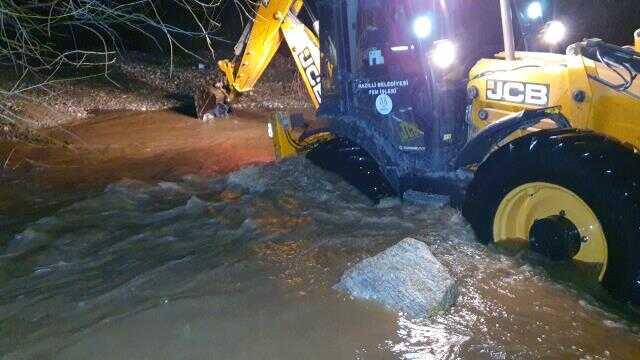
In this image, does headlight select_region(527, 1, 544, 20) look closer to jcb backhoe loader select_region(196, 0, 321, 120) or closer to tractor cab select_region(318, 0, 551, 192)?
tractor cab select_region(318, 0, 551, 192)

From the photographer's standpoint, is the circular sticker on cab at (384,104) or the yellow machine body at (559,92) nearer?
the yellow machine body at (559,92)

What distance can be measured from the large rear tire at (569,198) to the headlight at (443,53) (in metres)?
1.17

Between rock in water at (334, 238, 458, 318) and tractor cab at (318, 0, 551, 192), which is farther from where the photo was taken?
tractor cab at (318, 0, 551, 192)

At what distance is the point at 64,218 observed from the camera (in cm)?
594

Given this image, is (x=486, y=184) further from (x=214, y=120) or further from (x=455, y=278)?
(x=214, y=120)

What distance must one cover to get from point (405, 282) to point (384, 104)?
2.32m

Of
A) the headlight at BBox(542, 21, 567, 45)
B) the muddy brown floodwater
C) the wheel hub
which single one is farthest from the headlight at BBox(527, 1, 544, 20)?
the wheel hub

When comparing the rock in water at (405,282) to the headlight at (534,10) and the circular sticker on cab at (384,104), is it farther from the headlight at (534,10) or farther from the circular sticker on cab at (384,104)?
the headlight at (534,10)

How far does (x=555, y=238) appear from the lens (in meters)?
Result: 3.90

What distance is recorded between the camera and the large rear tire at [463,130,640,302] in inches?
136

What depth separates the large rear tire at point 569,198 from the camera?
11.3ft

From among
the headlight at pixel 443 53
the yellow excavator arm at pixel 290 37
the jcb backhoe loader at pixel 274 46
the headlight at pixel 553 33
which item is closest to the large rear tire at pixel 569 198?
the headlight at pixel 443 53

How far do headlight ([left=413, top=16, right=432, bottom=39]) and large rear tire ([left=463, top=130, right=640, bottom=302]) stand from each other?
1364 millimetres

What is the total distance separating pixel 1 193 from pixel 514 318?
6462mm
